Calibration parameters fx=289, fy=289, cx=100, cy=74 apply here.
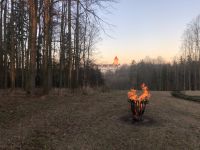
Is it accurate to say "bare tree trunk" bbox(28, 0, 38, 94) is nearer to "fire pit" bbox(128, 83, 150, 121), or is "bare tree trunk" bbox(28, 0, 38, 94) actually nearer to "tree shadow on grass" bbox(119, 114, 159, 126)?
"tree shadow on grass" bbox(119, 114, 159, 126)

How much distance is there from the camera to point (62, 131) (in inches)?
309

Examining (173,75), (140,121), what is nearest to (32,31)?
(140,121)

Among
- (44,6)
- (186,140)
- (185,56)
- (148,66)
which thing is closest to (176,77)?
(185,56)

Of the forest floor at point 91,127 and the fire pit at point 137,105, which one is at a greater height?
the fire pit at point 137,105

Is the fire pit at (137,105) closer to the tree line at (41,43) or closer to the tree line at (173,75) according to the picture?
the tree line at (41,43)

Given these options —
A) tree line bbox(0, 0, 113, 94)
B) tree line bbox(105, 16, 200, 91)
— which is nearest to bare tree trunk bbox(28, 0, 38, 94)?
tree line bbox(0, 0, 113, 94)

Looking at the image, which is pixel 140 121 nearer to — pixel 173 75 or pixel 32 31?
pixel 32 31

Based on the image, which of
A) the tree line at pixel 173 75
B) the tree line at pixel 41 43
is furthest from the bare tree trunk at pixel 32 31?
the tree line at pixel 173 75

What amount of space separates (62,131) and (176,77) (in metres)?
54.3

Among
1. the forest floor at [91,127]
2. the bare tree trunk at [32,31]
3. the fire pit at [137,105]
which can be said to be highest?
the bare tree trunk at [32,31]

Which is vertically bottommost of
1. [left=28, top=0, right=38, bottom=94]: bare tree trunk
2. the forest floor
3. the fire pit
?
the forest floor

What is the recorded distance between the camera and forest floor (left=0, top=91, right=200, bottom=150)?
7.14 m

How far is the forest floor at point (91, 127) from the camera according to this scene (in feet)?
23.4

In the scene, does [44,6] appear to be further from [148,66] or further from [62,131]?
[148,66]
